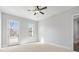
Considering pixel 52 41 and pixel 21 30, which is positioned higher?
pixel 21 30

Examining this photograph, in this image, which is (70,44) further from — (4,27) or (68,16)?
(4,27)

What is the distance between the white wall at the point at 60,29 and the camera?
3949mm

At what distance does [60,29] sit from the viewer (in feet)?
14.3

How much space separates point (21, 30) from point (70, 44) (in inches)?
90.2

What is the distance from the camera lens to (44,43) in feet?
12.3

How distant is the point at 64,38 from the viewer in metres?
4.23

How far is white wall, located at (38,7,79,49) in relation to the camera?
395 cm

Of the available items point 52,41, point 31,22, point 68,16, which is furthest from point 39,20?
point 68,16

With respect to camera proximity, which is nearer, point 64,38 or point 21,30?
point 21,30
